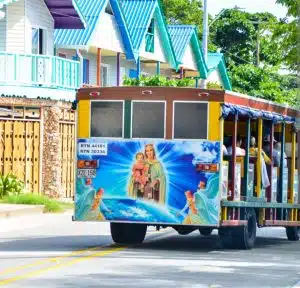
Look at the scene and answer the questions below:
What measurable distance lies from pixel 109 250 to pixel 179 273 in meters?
4.06

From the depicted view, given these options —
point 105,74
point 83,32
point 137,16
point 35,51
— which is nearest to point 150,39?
point 137,16

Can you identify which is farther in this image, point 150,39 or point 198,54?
point 198,54

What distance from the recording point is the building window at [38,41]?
4416cm

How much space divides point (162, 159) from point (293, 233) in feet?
18.2

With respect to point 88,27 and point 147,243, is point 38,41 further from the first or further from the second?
point 147,243

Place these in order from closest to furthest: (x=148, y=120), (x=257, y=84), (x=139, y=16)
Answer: (x=148, y=120) → (x=139, y=16) → (x=257, y=84)

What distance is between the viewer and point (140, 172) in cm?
2142

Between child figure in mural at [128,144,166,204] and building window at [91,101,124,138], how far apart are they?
0.62 metres

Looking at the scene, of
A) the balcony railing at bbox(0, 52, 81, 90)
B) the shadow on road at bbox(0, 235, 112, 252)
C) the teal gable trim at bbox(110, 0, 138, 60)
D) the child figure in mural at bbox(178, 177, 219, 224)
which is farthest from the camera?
the teal gable trim at bbox(110, 0, 138, 60)

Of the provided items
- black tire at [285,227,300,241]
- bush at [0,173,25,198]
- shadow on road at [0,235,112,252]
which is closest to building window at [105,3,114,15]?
bush at [0,173,25,198]

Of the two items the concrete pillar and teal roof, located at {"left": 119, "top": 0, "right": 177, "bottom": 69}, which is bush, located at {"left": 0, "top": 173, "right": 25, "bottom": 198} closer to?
the concrete pillar

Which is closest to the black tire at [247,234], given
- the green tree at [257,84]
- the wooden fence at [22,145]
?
the wooden fence at [22,145]

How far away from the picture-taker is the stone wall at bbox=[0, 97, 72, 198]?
39812mm

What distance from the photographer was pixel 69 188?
41438 millimetres
